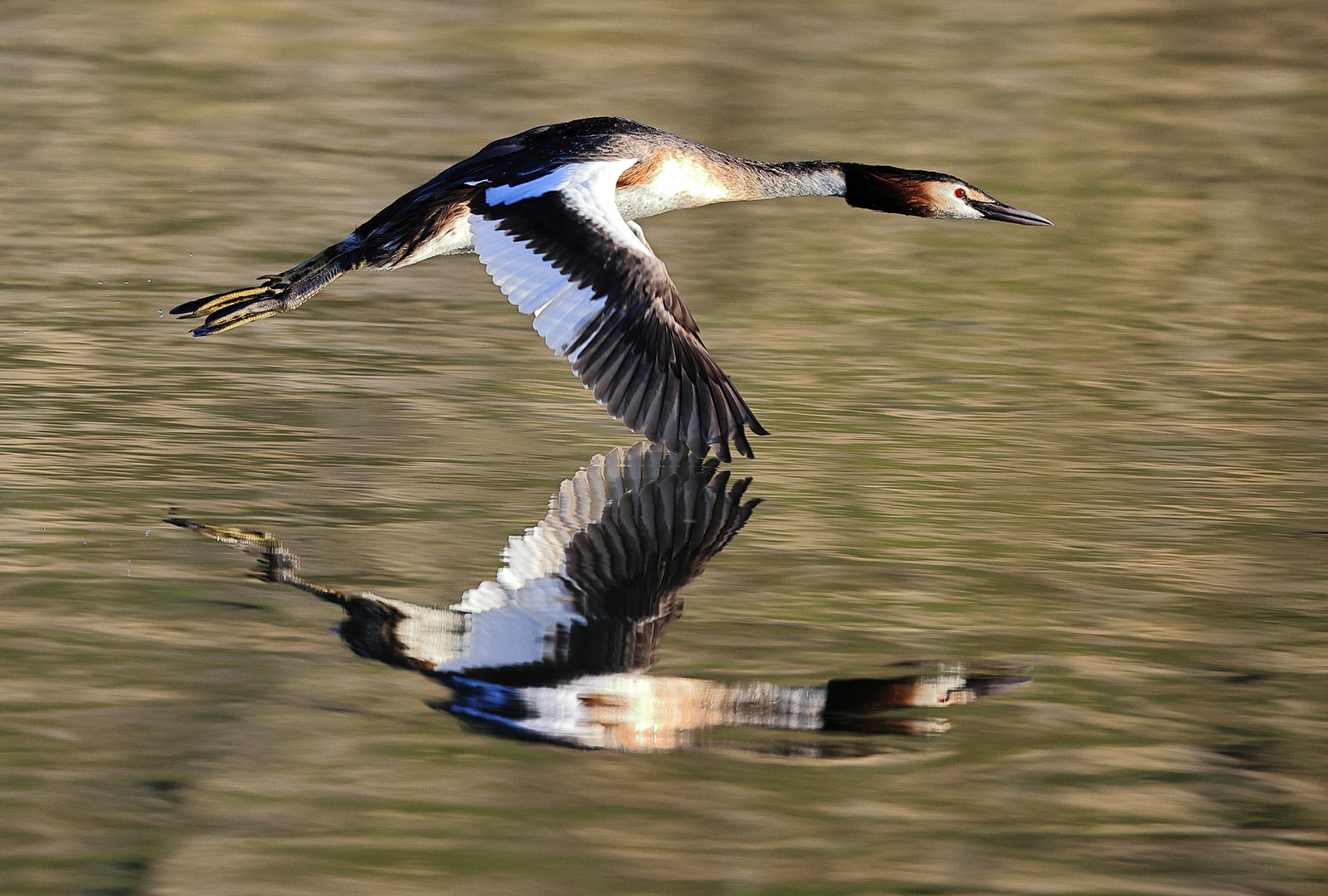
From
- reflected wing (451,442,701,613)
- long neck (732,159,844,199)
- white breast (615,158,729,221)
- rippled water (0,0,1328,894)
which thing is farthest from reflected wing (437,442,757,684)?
long neck (732,159,844,199)

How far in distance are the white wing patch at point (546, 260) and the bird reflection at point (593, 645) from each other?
663mm

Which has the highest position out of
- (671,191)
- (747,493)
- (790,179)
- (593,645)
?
(790,179)

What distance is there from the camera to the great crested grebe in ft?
22.0

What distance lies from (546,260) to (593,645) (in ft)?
6.59

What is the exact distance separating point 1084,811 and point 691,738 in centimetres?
97

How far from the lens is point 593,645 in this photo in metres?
5.43

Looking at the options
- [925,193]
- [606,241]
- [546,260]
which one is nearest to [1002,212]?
[925,193]

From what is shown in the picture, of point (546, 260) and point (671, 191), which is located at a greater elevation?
point (671, 191)

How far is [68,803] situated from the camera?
14.1ft

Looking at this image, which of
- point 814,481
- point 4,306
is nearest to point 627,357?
point 814,481

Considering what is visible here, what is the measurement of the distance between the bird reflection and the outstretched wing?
376 mm

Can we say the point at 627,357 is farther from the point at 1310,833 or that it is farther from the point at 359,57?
the point at 359,57

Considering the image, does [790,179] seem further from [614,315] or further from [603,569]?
[603,569]

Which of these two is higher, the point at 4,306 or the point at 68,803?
the point at 4,306
